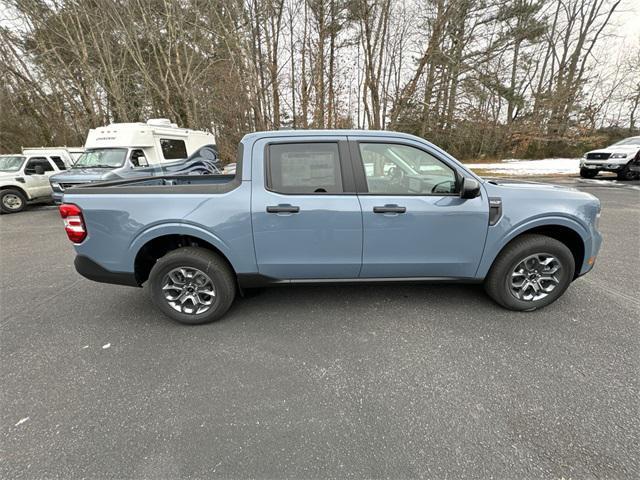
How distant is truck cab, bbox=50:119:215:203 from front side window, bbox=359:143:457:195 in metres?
7.69

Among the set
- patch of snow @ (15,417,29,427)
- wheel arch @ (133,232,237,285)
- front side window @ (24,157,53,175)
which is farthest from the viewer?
front side window @ (24,157,53,175)

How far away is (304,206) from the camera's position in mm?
2674

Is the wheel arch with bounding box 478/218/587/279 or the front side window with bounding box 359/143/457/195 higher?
the front side window with bounding box 359/143/457/195

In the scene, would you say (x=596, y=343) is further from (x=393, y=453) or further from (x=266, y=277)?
(x=266, y=277)

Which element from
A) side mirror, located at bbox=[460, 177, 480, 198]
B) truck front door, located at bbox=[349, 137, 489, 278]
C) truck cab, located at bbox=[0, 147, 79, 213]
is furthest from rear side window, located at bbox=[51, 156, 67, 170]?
side mirror, located at bbox=[460, 177, 480, 198]

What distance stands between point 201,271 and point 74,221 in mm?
1192

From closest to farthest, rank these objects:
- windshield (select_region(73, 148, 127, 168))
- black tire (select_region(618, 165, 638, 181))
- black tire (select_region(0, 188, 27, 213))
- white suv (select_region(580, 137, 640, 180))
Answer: windshield (select_region(73, 148, 127, 168))
black tire (select_region(0, 188, 27, 213))
white suv (select_region(580, 137, 640, 180))
black tire (select_region(618, 165, 638, 181))

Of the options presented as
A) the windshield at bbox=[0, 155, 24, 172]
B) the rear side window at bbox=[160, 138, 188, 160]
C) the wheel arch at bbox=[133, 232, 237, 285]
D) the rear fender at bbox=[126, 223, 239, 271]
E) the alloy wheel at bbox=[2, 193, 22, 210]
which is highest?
the rear side window at bbox=[160, 138, 188, 160]

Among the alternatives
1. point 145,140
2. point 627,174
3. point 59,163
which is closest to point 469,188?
point 145,140

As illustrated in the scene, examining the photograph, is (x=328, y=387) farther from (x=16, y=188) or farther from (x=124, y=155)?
(x=16, y=188)

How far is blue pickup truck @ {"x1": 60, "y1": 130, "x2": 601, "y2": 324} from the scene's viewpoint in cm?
268

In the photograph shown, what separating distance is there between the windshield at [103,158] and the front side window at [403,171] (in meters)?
8.39

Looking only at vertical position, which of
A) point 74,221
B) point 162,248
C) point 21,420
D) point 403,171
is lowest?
point 21,420

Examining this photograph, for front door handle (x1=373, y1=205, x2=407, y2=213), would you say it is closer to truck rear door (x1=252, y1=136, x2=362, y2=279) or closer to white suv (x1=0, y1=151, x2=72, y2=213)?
truck rear door (x1=252, y1=136, x2=362, y2=279)
